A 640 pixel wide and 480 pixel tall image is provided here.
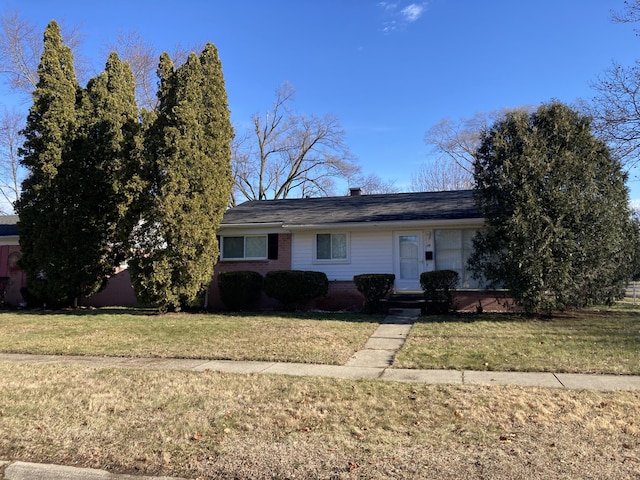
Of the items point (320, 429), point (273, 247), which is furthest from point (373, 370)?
point (273, 247)

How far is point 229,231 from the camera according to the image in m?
16.9

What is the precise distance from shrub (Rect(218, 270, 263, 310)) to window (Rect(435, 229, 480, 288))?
5970 millimetres

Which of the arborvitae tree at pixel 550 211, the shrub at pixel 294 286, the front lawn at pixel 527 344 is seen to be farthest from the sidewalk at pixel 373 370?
the shrub at pixel 294 286

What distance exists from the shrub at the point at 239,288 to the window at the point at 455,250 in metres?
5.97

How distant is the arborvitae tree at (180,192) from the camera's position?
43.4 feet

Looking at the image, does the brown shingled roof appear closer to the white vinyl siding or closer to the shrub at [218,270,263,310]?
the white vinyl siding

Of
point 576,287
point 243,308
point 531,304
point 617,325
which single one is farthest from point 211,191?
point 617,325

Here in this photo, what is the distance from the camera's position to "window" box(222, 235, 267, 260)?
16844mm

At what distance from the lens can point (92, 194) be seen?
16.3 meters

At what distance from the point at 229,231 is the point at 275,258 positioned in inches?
77.8

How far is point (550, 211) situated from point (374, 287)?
5097 mm

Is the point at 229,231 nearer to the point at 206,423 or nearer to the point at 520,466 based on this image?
the point at 206,423

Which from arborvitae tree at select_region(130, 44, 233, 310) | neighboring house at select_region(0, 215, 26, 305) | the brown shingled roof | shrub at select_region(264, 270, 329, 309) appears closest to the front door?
the brown shingled roof

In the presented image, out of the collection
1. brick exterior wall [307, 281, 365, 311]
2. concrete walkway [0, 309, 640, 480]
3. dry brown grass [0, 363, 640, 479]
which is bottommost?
dry brown grass [0, 363, 640, 479]
